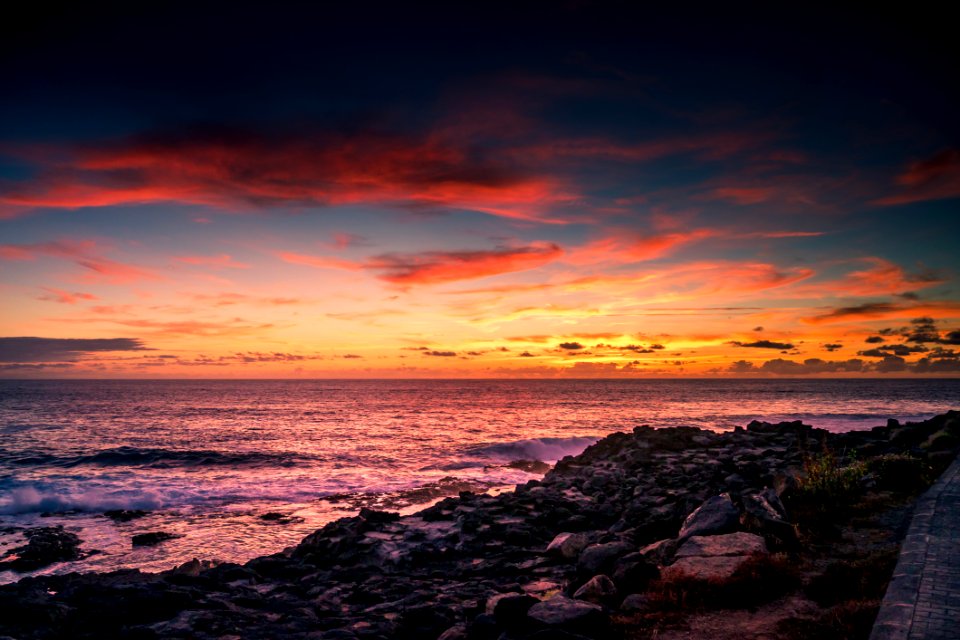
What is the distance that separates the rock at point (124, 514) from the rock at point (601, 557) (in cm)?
1869

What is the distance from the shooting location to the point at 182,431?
53.7m

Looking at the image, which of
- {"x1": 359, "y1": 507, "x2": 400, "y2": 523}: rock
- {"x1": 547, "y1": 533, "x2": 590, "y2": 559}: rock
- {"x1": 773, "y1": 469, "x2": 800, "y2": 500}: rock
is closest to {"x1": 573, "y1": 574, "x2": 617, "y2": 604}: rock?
{"x1": 547, "y1": 533, "x2": 590, "y2": 559}: rock

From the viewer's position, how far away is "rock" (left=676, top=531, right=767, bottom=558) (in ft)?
27.7

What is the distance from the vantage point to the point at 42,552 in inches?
624

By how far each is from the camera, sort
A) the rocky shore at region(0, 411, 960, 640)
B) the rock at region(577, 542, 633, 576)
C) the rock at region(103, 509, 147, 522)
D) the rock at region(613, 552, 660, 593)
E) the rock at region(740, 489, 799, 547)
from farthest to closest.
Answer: the rock at region(103, 509, 147, 522), the rock at region(577, 542, 633, 576), the rock at region(740, 489, 799, 547), the rock at region(613, 552, 660, 593), the rocky shore at region(0, 411, 960, 640)

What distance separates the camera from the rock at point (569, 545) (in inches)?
482

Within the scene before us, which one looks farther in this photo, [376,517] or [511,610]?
[376,517]

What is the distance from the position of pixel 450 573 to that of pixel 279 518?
421 inches

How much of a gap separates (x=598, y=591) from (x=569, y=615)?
3.95ft

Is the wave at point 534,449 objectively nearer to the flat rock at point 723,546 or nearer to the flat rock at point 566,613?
the flat rock at point 723,546

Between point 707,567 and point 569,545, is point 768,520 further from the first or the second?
point 569,545

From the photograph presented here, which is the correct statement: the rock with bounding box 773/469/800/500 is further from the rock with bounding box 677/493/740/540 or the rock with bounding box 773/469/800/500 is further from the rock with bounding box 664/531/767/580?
the rock with bounding box 664/531/767/580

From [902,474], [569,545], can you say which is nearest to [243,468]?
[569,545]

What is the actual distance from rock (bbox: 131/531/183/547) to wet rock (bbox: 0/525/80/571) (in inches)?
60.2
